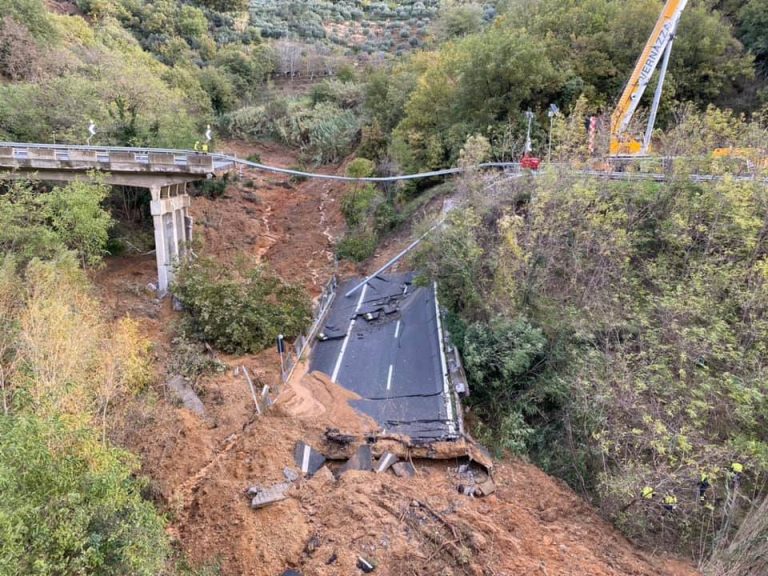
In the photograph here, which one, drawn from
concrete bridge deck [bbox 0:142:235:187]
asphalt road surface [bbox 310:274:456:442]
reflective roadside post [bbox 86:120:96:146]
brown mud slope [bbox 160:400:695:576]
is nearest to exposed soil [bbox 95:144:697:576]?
brown mud slope [bbox 160:400:695:576]

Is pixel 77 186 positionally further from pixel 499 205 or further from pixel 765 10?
pixel 765 10

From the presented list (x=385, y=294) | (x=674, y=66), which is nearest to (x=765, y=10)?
(x=674, y=66)

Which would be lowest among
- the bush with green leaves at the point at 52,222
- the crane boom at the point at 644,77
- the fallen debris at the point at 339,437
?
the fallen debris at the point at 339,437

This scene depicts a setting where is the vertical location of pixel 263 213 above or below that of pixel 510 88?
below

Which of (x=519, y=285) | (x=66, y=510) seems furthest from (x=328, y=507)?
(x=519, y=285)

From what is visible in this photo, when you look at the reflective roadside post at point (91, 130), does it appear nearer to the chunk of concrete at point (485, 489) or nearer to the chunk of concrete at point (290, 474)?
the chunk of concrete at point (290, 474)

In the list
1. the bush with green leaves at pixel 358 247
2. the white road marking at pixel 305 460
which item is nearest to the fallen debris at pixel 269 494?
the white road marking at pixel 305 460

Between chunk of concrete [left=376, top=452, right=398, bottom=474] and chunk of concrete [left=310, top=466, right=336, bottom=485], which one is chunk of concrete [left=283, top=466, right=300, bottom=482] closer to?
chunk of concrete [left=310, top=466, right=336, bottom=485]
